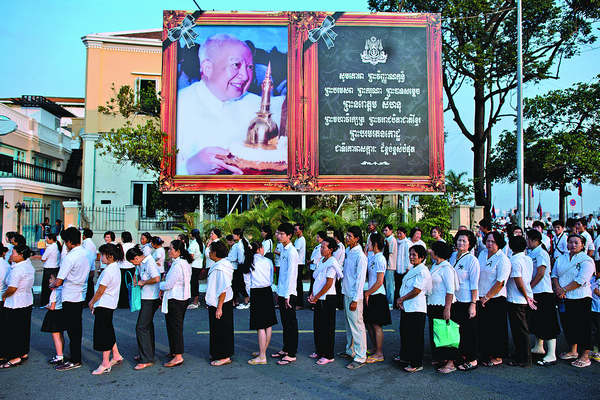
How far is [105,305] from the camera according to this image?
5.78 metres

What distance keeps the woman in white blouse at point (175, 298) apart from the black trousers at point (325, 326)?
5.74ft

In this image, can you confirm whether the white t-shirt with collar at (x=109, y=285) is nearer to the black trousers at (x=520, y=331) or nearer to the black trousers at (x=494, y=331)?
the black trousers at (x=494, y=331)

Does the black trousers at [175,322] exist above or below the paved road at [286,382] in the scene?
above

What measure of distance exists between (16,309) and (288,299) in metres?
3.50

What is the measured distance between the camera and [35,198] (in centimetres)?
2331

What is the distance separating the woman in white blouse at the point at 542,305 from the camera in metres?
6.18

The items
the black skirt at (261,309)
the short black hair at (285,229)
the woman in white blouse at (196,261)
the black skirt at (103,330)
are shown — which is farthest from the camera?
the woman in white blouse at (196,261)

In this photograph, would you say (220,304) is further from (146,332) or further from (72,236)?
(72,236)

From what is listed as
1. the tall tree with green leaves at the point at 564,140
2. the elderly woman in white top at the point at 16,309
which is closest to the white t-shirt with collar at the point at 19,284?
the elderly woman in white top at the point at 16,309

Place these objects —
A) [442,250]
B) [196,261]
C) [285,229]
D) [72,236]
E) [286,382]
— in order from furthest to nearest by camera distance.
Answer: [196,261], [285,229], [72,236], [442,250], [286,382]

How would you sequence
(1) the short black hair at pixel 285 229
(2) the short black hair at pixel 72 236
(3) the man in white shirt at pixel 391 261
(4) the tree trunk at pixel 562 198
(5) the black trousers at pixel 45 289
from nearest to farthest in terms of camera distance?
(2) the short black hair at pixel 72 236
(1) the short black hair at pixel 285 229
(5) the black trousers at pixel 45 289
(3) the man in white shirt at pixel 391 261
(4) the tree trunk at pixel 562 198

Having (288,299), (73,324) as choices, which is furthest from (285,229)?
(73,324)

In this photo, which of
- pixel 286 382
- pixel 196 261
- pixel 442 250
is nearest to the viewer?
pixel 286 382

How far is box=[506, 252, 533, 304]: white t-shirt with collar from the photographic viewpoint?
6.05 metres
